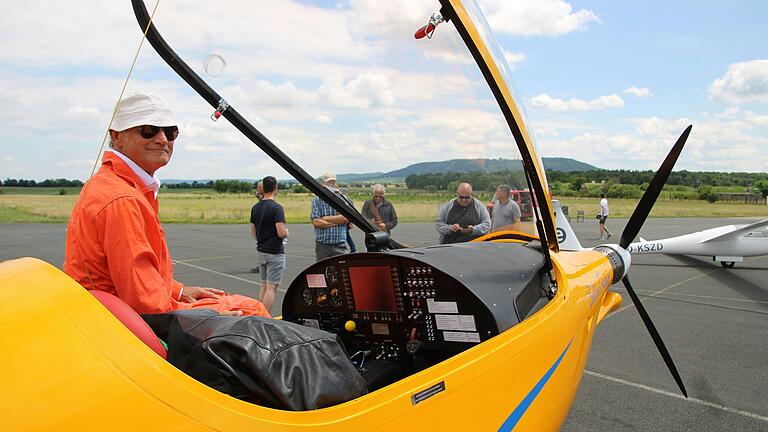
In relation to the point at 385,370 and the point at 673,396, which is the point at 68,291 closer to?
the point at 385,370

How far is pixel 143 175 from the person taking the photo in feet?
5.98

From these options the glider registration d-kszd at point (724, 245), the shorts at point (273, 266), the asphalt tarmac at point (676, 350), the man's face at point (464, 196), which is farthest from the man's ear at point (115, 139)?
the glider registration d-kszd at point (724, 245)

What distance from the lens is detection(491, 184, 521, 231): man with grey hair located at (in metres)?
2.58

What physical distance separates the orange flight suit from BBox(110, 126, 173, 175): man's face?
0.19 meters

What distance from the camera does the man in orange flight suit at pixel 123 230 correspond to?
1.52m

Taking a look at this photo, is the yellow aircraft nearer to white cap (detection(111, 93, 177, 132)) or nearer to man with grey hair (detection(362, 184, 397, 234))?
man with grey hair (detection(362, 184, 397, 234))

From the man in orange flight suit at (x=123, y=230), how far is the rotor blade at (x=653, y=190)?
118 inches

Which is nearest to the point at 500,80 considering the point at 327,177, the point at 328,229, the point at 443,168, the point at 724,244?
the point at 443,168

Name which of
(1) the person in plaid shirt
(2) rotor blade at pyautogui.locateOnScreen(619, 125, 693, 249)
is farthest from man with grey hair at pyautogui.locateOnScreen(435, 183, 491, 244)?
(1) the person in plaid shirt

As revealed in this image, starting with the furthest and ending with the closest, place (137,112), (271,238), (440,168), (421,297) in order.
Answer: (271,238), (440,168), (421,297), (137,112)

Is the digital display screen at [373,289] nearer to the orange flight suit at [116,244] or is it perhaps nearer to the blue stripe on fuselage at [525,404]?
the blue stripe on fuselage at [525,404]

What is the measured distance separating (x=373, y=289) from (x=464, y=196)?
78cm

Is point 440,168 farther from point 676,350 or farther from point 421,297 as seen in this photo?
point 676,350

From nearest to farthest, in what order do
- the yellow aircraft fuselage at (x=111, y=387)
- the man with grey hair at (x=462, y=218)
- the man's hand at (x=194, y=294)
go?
the yellow aircraft fuselage at (x=111, y=387) < the man's hand at (x=194, y=294) < the man with grey hair at (x=462, y=218)
